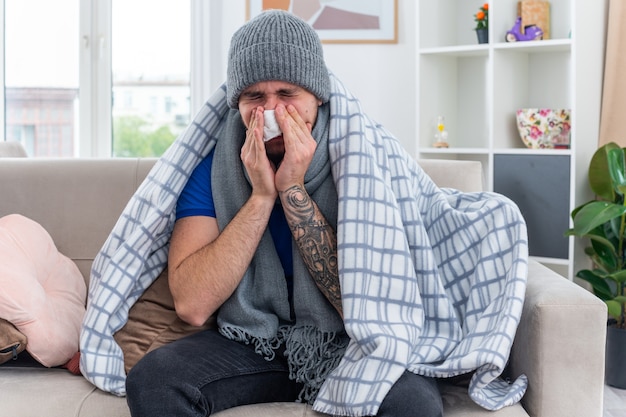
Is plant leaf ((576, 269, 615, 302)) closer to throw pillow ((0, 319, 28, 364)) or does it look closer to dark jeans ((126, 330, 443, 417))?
dark jeans ((126, 330, 443, 417))

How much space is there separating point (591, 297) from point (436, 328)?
0.31 metres

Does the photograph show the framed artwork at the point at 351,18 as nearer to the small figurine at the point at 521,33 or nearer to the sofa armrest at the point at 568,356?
the small figurine at the point at 521,33

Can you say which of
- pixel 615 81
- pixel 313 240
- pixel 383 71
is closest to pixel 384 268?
pixel 313 240

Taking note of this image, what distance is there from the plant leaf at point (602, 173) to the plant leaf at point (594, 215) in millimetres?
121

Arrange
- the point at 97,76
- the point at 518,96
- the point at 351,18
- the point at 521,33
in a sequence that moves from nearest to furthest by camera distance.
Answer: the point at 521,33 < the point at 518,96 < the point at 351,18 < the point at 97,76

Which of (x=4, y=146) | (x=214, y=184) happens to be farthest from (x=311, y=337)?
(x=4, y=146)

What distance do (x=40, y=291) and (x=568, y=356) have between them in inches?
44.1

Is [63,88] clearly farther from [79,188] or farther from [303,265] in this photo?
[303,265]

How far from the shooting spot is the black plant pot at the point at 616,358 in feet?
9.62

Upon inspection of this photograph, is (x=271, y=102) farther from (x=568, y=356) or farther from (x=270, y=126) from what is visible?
(x=568, y=356)

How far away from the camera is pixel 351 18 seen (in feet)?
12.3

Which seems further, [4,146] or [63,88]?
[63,88]

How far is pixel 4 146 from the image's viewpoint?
250 centimetres

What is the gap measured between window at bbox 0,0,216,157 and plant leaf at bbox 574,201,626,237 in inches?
71.5
